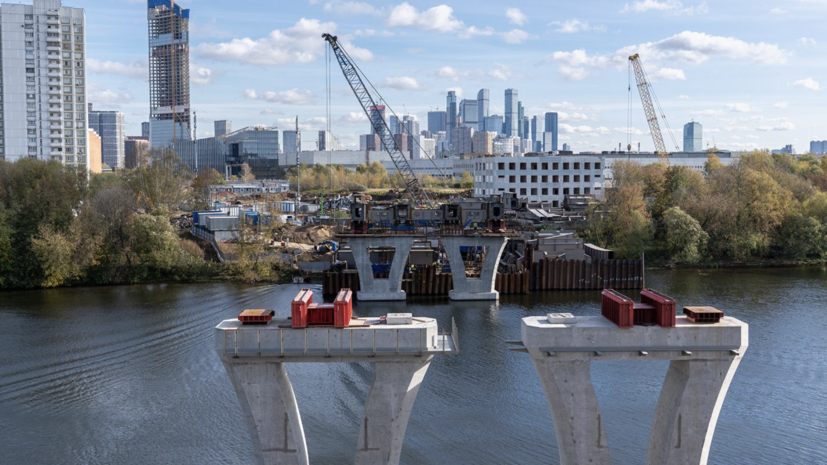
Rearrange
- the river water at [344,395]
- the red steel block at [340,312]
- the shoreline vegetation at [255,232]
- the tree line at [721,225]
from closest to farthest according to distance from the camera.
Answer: the red steel block at [340,312]
the river water at [344,395]
the shoreline vegetation at [255,232]
the tree line at [721,225]

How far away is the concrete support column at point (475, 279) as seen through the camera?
46375 millimetres

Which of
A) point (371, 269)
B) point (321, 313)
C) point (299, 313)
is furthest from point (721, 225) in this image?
point (299, 313)

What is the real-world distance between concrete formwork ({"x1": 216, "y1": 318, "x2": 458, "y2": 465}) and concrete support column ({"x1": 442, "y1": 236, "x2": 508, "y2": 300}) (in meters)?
26.3

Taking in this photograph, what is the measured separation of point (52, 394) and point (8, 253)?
2894cm

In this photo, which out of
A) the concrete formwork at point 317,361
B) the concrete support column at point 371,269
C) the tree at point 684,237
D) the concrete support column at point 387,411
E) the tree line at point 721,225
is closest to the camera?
the concrete formwork at point 317,361

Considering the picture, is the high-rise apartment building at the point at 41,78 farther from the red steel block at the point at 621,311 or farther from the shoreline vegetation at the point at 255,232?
the red steel block at the point at 621,311

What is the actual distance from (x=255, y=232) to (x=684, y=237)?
119 feet

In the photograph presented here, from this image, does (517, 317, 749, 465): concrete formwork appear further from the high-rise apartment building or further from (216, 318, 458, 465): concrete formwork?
the high-rise apartment building

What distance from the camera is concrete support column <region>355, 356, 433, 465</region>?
1955 centimetres

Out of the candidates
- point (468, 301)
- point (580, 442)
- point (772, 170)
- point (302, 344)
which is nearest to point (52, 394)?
point (302, 344)

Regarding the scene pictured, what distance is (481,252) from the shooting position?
189 feet

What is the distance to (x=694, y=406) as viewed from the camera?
759 inches

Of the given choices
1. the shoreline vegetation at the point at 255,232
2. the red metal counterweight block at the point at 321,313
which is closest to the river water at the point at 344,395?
the red metal counterweight block at the point at 321,313

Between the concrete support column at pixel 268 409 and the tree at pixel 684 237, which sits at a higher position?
the tree at pixel 684 237
